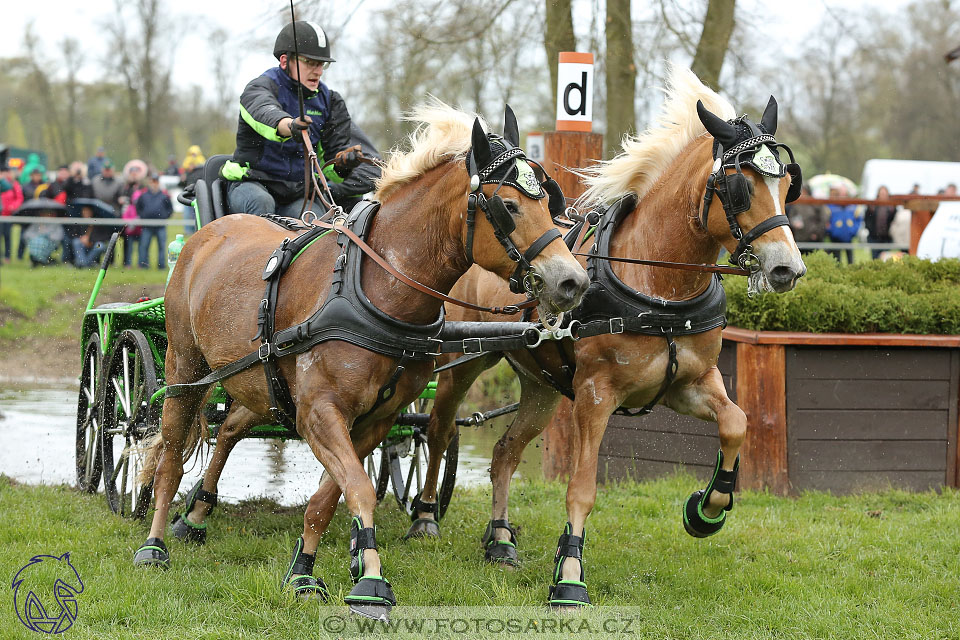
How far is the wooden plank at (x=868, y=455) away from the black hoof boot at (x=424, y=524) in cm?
233

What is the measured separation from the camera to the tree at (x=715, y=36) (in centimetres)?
1105

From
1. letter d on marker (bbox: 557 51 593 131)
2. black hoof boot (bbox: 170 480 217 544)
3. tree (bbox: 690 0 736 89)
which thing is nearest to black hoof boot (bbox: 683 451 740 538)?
black hoof boot (bbox: 170 480 217 544)

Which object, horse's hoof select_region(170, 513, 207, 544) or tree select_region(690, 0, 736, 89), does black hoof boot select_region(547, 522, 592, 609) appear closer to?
horse's hoof select_region(170, 513, 207, 544)

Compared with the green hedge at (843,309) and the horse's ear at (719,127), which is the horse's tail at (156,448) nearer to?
the horse's ear at (719,127)

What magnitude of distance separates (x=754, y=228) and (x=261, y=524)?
3257 millimetres

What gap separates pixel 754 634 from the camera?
4.11 meters

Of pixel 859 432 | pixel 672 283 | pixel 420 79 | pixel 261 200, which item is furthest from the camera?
pixel 420 79

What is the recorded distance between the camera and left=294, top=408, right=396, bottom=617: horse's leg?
3.75 metres

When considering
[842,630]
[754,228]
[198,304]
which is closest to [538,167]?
[754,228]

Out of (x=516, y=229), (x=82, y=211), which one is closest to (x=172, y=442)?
(x=516, y=229)

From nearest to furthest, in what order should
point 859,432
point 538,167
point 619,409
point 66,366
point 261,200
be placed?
point 538,167 → point 619,409 → point 261,200 → point 859,432 → point 66,366

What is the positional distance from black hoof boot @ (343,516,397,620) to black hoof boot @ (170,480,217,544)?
2029 millimetres

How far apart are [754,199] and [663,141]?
731mm

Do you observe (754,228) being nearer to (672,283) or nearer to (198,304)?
(672,283)
